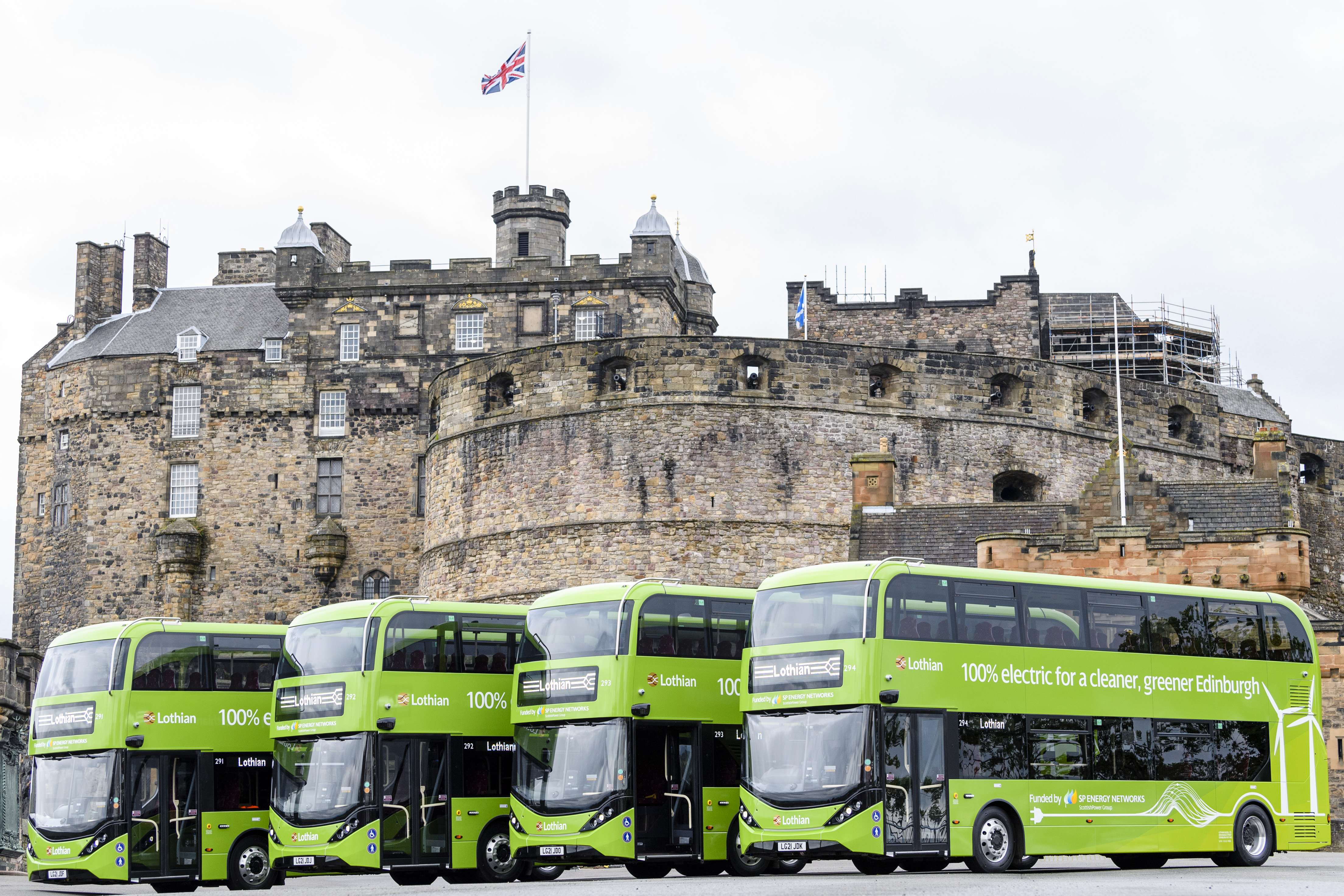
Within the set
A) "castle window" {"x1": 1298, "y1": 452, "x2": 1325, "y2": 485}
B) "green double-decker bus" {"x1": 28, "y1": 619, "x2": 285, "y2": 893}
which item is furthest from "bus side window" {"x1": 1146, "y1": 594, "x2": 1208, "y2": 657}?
"castle window" {"x1": 1298, "y1": 452, "x2": 1325, "y2": 485}

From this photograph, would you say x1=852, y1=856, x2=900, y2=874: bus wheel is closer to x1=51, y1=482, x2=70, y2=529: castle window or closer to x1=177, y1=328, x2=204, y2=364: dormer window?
x1=177, y1=328, x2=204, y2=364: dormer window

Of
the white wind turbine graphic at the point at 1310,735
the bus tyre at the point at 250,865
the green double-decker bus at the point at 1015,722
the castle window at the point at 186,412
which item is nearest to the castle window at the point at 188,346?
the castle window at the point at 186,412

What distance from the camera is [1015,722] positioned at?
19.1 m

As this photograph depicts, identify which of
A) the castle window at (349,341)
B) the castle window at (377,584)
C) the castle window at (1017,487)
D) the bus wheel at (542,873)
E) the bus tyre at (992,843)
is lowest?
the bus wheel at (542,873)

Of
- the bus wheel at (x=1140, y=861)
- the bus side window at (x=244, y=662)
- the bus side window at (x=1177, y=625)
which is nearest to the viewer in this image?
the bus side window at (x=1177, y=625)

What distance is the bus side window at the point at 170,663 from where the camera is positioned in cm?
2223

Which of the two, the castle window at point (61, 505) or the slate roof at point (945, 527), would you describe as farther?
the castle window at point (61, 505)

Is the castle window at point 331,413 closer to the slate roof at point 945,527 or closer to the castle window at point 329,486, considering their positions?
the castle window at point 329,486

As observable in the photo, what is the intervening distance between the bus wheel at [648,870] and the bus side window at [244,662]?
4990 millimetres

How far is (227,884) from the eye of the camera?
2305 centimetres

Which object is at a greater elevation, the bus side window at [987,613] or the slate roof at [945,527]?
the slate roof at [945,527]

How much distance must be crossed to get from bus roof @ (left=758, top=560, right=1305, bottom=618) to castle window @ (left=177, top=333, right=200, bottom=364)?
32.3 meters

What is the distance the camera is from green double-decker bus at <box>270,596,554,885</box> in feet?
68.6

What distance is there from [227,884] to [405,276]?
1033 inches
